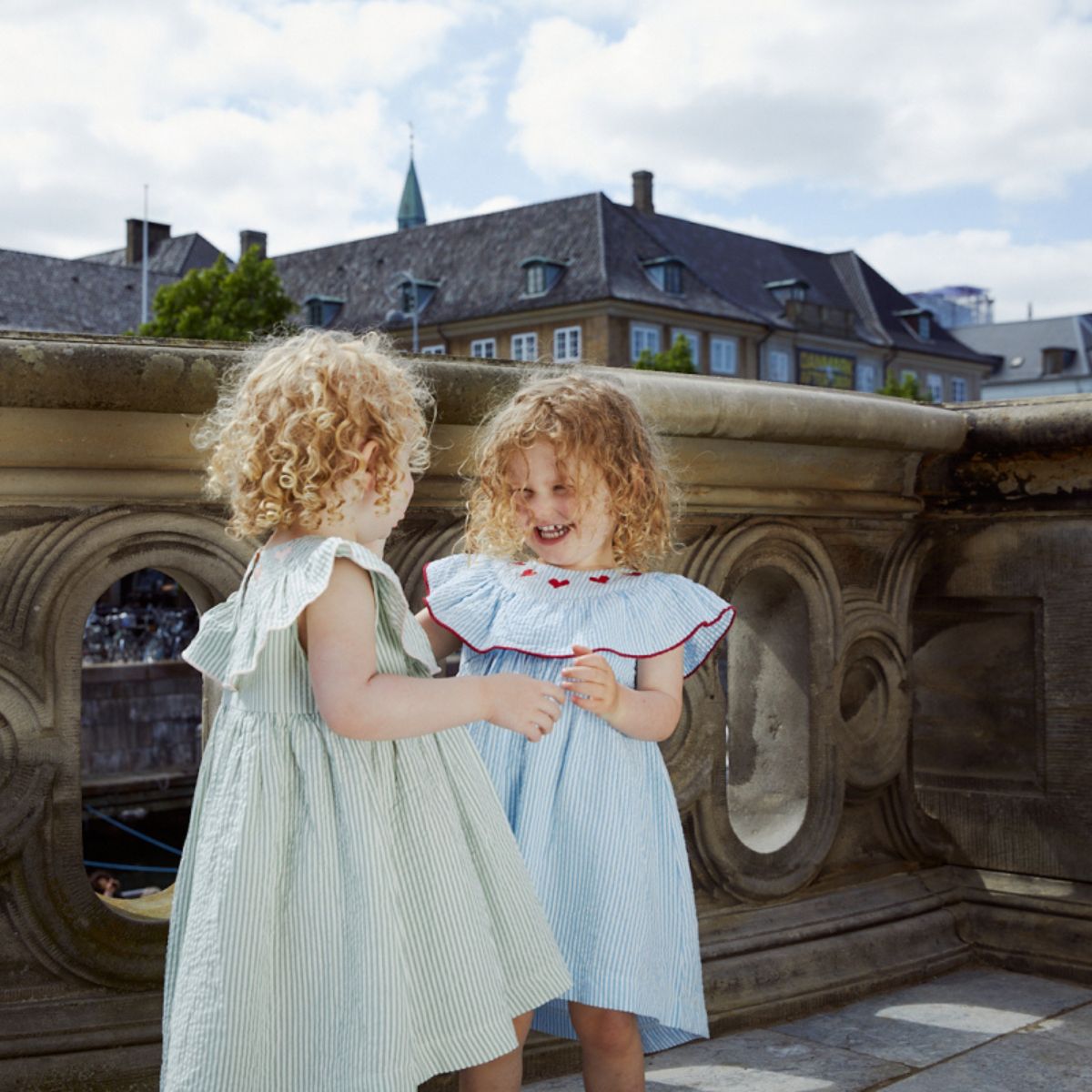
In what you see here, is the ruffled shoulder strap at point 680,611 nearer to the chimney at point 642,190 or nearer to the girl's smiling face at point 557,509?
the girl's smiling face at point 557,509

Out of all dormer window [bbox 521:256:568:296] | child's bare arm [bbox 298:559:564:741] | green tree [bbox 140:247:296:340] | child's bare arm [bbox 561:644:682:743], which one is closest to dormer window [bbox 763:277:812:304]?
dormer window [bbox 521:256:568:296]

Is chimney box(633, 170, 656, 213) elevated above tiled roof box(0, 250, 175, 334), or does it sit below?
above

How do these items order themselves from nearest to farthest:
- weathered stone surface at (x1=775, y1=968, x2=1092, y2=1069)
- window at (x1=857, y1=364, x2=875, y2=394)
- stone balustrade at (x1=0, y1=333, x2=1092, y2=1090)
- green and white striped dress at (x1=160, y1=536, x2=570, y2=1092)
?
green and white striped dress at (x1=160, y1=536, x2=570, y2=1092) < stone balustrade at (x1=0, y1=333, x2=1092, y2=1090) < weathered stone surface at (x1=775, y1=968, x2=1092, y2=1069) < window at (x1=857, y1=364, x2=875, y2=394)

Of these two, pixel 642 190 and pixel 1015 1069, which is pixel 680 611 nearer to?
pixel 1015 1069

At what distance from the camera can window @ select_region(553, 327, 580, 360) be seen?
4297 cm

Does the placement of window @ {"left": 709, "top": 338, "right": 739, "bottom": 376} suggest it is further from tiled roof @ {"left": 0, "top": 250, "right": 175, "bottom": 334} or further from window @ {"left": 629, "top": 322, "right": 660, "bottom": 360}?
tiled roof @ {"left": 0, "top": 250, "right": 175, "bottom": 334}

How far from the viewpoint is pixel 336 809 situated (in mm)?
1784

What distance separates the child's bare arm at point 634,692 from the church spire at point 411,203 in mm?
Result: 70337

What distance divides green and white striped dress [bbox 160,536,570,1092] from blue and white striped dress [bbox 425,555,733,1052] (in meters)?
0.22

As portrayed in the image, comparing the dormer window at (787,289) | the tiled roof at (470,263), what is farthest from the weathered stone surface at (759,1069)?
the dormer window at (787,289)

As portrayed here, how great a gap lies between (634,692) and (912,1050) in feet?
3.48

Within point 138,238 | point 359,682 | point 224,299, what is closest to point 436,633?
point 359,682

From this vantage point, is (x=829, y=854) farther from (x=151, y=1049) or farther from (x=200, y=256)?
(x=200, y=256)

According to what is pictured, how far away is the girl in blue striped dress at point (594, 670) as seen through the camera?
6.88 ft
